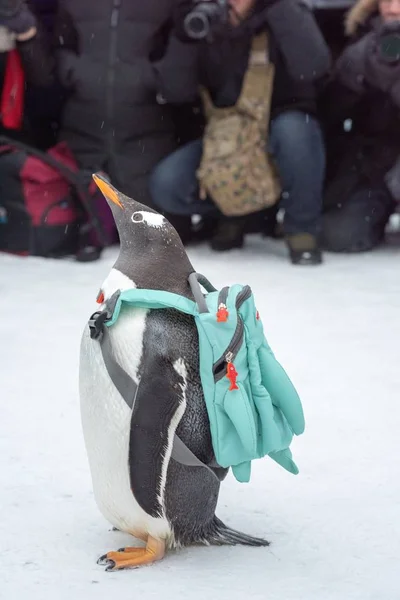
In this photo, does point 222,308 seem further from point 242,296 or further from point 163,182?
point 163,182

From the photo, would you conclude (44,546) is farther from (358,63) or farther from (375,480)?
(358,63)

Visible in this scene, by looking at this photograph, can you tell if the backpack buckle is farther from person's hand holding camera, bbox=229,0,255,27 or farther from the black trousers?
the black trousers

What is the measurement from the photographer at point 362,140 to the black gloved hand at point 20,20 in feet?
3.29

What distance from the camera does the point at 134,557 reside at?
126 cm

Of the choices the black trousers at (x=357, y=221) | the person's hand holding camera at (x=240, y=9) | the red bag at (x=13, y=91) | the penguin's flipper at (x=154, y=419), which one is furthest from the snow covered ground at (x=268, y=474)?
the person's hand holding camera at (x=240, y=9)

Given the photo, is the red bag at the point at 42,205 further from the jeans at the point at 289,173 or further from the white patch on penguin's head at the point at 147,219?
the white patch on penguin's head at the point at 147,219

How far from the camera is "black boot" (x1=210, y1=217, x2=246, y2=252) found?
332 centimetres

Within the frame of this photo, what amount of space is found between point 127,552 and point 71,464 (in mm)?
383

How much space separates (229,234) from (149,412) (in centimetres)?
219

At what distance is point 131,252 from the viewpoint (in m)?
1.26

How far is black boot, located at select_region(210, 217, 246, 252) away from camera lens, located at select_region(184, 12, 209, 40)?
2.23 feet

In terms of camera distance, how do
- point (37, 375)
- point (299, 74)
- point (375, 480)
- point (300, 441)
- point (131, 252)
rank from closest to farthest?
point (131, 252)
point (375, 480)
point (300, 441)
point (37, 375)
point (299, 74)

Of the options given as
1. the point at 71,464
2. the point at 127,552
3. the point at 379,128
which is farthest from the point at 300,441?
the point at 379,128

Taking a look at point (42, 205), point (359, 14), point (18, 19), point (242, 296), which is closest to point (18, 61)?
point (18, 19)
